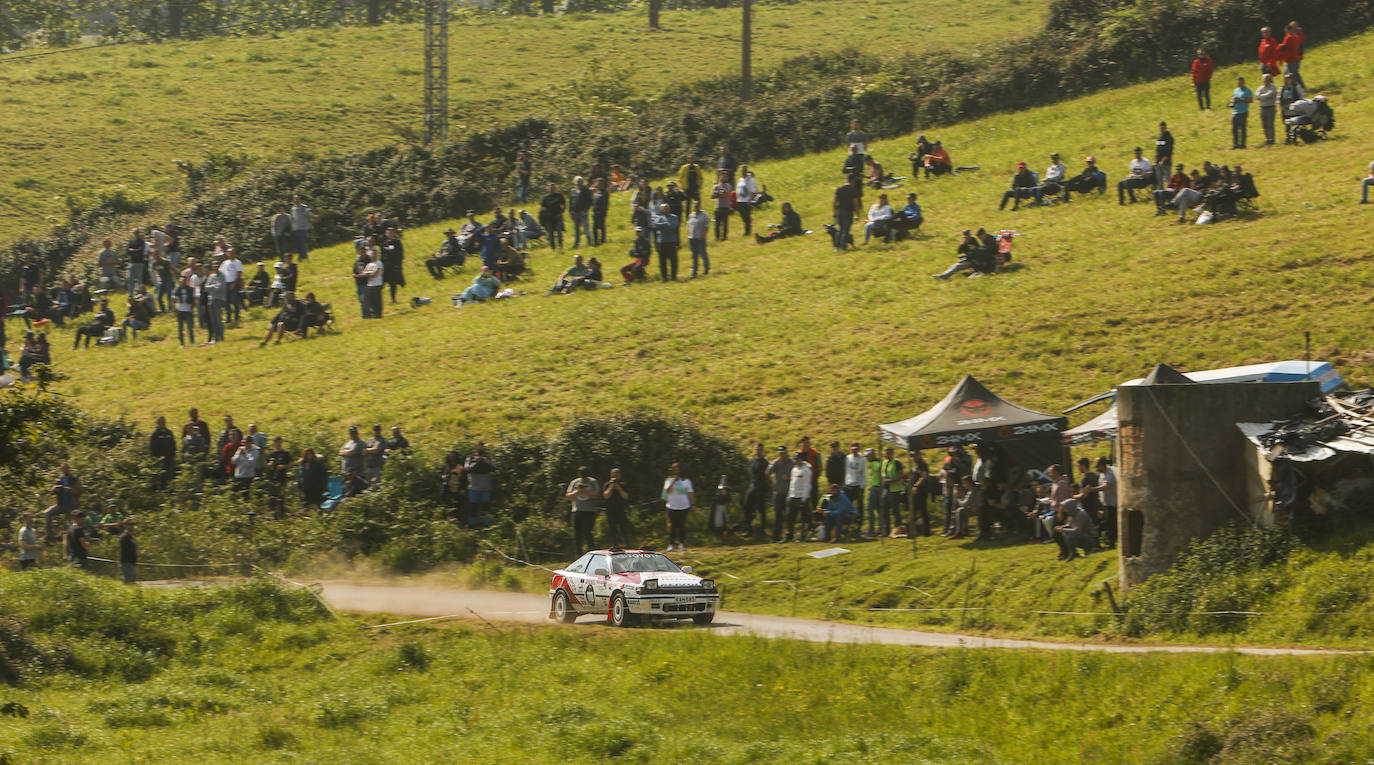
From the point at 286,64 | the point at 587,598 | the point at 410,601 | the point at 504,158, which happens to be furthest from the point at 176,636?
the point at 286,64

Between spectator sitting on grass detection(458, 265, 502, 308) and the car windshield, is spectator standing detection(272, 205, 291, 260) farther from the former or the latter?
the car windshield

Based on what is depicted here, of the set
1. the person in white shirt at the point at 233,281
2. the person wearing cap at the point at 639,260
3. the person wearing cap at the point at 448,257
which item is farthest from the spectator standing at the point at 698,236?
the person in white shirt at the point at 233,281

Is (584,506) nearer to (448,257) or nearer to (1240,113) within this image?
(448,257)

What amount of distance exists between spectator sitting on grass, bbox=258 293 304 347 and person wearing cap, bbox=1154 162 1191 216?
24.0 metres

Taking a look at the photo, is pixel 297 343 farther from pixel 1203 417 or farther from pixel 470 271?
pixel 1203 417

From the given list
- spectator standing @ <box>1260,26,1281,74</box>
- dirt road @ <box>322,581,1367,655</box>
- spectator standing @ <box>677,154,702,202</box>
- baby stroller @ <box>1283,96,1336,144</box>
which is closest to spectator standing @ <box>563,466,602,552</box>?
dirt road @ <box>322,581,1367,655</box>

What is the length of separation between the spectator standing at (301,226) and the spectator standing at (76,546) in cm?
2141

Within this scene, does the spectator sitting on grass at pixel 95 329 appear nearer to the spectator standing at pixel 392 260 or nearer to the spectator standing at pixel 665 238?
the spectator standing at pixel 392 260

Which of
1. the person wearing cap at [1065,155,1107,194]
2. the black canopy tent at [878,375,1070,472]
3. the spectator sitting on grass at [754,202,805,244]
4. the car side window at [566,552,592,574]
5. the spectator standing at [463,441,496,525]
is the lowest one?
the car side window at [566,552,592,574]

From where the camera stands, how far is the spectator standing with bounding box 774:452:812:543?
92.3ft

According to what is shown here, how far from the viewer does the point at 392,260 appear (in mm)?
42875

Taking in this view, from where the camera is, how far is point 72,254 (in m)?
56.2

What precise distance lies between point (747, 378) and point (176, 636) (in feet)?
52.5

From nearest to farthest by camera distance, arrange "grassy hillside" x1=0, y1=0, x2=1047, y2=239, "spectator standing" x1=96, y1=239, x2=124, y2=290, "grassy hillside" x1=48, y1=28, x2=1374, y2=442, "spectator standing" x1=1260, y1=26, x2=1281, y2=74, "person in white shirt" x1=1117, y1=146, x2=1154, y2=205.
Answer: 1. "grassy hillside" x1=48, y1=28, x2=1374, y2=442
2. "person in white shirt" x1=1117, y1=146, x2=1154, y2=205
3. "spectator standing" x1=1260, y1=26, x2=1281, y2=74
4. "spectator standing" x1=96, y1=239, x2=124, y2=290
5. "grassy hillside" x1=0, y1=0, x2=1047, y2=239
